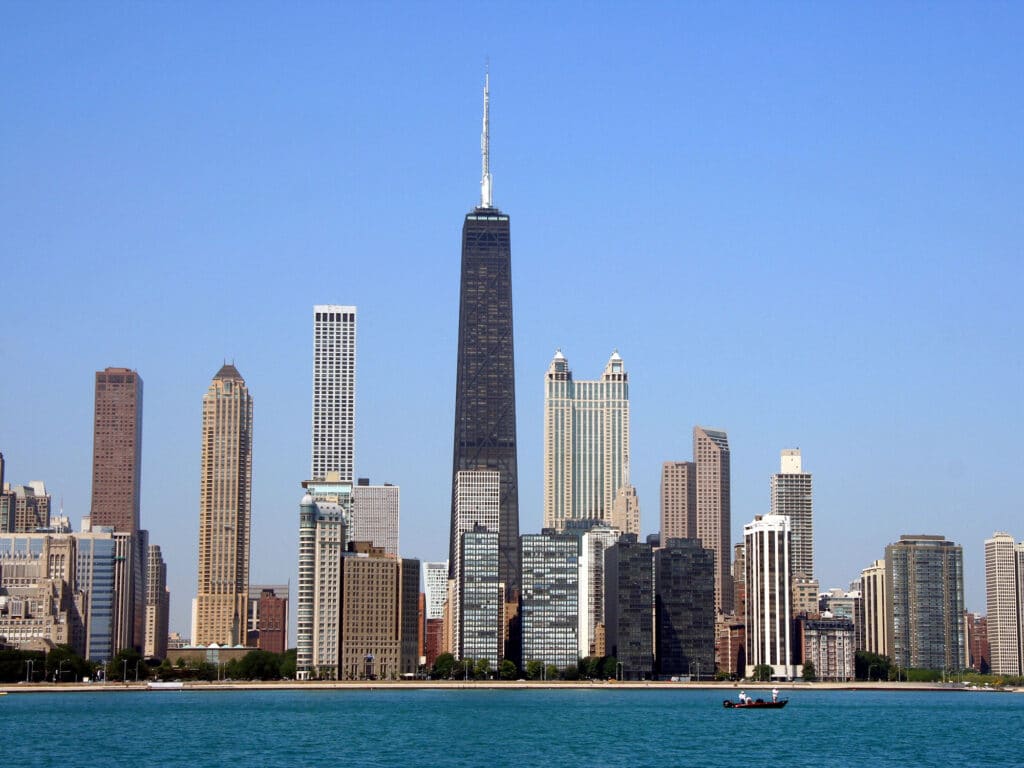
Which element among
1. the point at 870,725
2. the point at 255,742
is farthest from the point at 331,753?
the point at 870,725

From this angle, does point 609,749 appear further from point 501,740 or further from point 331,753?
point 331,753

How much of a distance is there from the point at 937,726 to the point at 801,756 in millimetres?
57398

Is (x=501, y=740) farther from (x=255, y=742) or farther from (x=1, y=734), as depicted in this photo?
(x=1, y=734)

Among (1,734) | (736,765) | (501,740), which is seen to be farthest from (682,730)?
(1,734)

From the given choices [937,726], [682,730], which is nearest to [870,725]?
[937,726]

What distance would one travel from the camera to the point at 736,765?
399 feet

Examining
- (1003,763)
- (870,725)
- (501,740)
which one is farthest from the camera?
(870,725)

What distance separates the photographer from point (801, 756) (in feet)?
427

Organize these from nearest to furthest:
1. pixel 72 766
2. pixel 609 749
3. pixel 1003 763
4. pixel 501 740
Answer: pixel 72 766, pixel 1003 763, pixel 609 749, pixel 501 740

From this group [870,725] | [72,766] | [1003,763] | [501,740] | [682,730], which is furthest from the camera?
[870,725]

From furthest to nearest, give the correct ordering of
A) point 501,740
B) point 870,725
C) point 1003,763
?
1. point 870,725
2. point 501,740
3. point 1003,763

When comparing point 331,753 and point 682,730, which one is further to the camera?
point 682,730

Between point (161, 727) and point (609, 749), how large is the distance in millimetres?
52730

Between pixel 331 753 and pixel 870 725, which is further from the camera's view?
pixel 870 725
